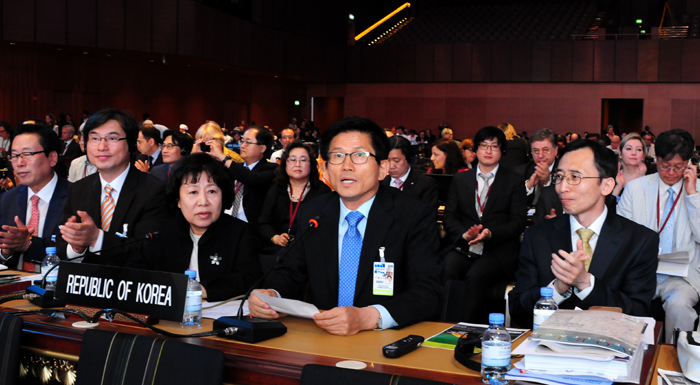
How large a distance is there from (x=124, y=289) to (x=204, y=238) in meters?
0.58

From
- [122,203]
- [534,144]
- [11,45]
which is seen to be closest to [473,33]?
[11,45]

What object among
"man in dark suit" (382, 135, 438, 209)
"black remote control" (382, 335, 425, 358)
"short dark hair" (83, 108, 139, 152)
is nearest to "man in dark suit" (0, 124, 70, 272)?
"short dark hair" (83, 108, 139, 152)

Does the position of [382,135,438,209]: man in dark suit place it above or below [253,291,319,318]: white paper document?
above

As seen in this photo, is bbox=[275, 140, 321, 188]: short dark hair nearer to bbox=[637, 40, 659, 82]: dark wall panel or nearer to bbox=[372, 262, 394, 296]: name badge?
bbox=[372, 262, 394, 296]: name badge

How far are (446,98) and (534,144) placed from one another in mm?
14988

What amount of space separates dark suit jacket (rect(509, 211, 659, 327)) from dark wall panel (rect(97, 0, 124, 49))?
1258cm

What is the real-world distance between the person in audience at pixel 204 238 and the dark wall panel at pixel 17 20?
457 inches

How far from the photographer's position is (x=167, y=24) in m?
13.8

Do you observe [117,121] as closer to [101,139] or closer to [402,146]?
[101,139]

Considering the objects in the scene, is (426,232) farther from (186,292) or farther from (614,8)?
(614,8)

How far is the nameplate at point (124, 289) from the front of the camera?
1.94 meters

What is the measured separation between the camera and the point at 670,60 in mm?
17719

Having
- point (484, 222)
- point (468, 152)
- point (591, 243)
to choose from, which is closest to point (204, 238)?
point (591, 243)

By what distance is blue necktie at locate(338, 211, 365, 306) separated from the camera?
2.26m
